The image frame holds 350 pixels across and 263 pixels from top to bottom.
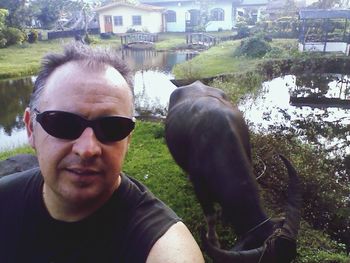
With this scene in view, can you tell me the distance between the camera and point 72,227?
137cm

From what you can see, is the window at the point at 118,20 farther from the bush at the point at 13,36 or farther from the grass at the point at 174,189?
the grass at the point at 174,189

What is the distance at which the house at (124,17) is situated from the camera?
3359cm

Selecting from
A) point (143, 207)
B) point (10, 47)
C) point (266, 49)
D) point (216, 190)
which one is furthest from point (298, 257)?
point (10, 47)

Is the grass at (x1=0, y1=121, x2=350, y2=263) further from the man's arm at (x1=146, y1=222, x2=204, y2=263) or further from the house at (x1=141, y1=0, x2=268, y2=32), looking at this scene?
the house at (x1=141, y1=0, x2=268, y2=32)

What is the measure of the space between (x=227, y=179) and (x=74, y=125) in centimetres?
253

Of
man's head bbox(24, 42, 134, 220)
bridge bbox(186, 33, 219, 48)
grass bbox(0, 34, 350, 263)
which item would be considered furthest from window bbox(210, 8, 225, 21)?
man's head bbox(24, 42, 134, 220)

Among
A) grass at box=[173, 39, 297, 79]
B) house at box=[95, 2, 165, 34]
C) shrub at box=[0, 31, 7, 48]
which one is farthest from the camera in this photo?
house at box=[95, 2, 165, 34]

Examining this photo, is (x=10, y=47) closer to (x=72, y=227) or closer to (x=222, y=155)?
(x=222, y=155)

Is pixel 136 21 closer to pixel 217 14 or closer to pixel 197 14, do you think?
pixel 197 14

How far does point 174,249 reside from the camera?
1.21 metres

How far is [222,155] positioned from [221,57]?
53.5ft

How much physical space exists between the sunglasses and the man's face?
2 cm

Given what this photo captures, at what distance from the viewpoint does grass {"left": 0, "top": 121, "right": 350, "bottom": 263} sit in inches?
156

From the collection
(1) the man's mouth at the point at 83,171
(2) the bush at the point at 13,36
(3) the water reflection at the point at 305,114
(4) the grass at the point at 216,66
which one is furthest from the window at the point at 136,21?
(1) the man's mouth at the point at 83,171
